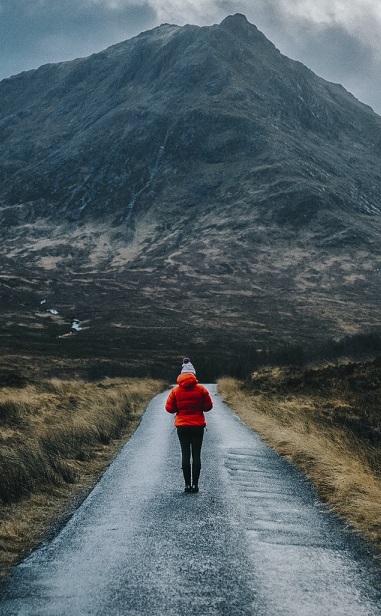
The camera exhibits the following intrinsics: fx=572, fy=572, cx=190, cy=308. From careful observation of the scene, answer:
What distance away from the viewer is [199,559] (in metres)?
6.68

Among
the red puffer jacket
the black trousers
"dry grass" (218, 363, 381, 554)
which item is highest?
the red puffer jacket

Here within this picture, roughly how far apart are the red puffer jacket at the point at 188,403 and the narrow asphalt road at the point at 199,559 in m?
1.34

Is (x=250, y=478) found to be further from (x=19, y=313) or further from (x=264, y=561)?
(x=19, y=313)

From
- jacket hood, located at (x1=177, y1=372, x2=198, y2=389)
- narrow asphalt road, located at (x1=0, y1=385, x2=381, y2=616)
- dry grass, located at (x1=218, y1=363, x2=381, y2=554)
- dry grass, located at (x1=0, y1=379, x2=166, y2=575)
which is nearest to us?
narrow asphalt road, located at (x1=0, y1=385, x2=381, y2=616)

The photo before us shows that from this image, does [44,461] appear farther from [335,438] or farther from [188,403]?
[335,438]

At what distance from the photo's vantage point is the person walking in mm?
11008

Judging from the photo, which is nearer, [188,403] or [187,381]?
[188,403]

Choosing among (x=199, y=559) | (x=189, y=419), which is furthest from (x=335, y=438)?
(x=199, y=559)

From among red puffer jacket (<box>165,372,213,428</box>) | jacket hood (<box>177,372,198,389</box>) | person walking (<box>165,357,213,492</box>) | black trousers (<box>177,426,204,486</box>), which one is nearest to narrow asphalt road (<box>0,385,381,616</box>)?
black trousers (<box>177,426,204,486</box>)

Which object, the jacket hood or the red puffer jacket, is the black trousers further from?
the jacket hood

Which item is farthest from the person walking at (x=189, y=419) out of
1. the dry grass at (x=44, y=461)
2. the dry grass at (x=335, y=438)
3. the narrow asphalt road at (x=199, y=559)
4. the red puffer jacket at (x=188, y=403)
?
the dry grass at (x=335, y=438)

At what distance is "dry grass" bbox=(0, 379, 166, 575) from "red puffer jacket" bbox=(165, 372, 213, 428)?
89.5 inches

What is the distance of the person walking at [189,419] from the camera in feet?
36.1

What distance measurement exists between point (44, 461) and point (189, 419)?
10.6 ft
